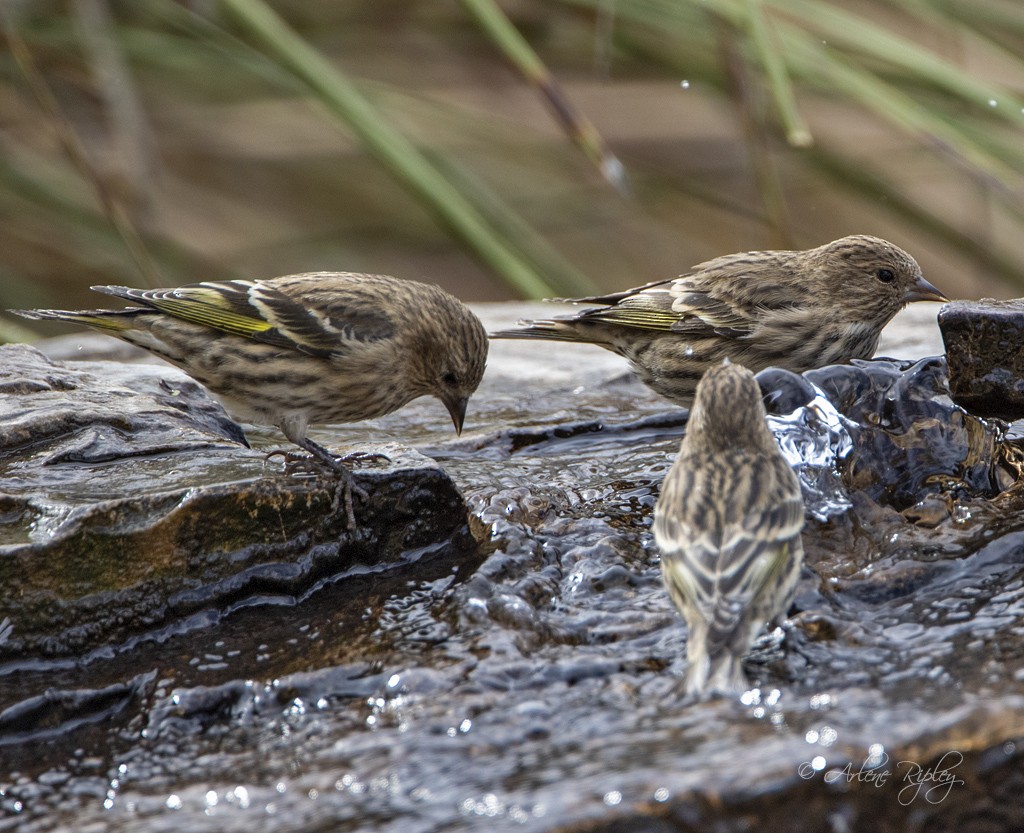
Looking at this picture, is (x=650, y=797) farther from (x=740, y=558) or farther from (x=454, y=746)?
(x=740, y=558)

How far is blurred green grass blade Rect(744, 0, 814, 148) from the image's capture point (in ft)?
13.8

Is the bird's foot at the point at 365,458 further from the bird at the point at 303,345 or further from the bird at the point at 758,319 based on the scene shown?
the bird at the point at 758,319

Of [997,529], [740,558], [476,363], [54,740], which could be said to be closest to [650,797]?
[740,558]

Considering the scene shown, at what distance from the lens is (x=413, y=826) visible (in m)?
2.34

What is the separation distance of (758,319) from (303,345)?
1.75 metres

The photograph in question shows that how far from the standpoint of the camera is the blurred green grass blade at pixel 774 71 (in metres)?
4.20

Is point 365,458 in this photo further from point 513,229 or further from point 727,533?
point 513,229

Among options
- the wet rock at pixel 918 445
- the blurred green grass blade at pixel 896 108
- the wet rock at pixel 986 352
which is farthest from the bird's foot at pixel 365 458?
the blurred green grass blade at pixel 896 108

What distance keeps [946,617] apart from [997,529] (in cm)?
56

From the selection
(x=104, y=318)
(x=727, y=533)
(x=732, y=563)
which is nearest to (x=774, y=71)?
(x=727, y=533)

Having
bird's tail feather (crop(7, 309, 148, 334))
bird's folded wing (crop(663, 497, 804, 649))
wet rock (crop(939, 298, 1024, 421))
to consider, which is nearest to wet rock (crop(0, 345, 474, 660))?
bird's tail feather (crop(7, 309, 148, 334))

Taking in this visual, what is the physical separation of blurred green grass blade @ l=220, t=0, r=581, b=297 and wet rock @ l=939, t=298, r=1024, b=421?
5.84 feet

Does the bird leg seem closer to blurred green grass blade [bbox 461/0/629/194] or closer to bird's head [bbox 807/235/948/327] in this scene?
blurred green grass blade [bbox 461/0/629/194]

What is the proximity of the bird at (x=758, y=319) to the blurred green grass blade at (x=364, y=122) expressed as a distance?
475 millimetres
